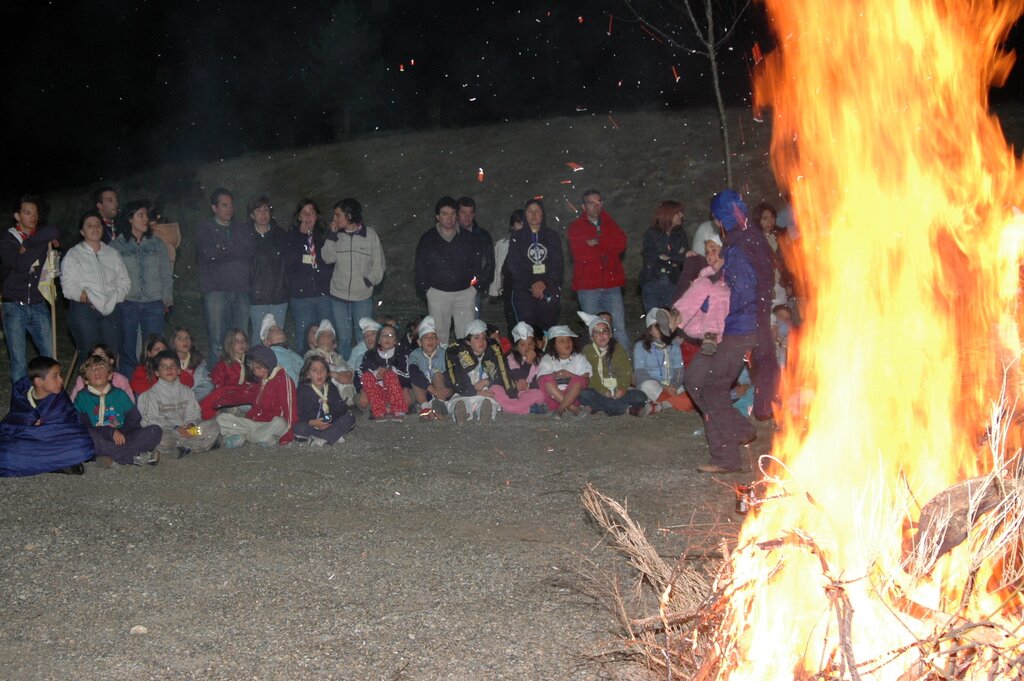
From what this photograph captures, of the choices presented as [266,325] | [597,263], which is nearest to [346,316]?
[266,325]

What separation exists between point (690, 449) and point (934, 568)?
4395 millimetres

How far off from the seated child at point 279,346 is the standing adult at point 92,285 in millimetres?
1198

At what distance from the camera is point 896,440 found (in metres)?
3.84

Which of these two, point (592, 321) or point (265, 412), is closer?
point (265, 412)

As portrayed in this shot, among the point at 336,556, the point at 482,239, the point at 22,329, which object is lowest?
the point at 336,556

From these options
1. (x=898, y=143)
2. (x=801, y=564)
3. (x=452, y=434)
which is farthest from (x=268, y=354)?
(x=801, y=564)

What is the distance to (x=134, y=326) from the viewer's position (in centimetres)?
867

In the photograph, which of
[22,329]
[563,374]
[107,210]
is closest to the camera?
[22,329]

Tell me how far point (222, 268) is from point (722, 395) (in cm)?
485

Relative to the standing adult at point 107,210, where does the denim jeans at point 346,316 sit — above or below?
below

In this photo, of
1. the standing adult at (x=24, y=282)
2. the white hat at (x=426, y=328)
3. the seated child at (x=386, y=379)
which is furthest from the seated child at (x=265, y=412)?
the standing adult at (x=24, y=282)

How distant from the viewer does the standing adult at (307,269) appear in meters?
9.27

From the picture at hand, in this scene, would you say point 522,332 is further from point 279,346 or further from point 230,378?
point 230,378

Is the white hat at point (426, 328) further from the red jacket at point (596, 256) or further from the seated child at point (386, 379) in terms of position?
the red jacket at point (596, 256)
